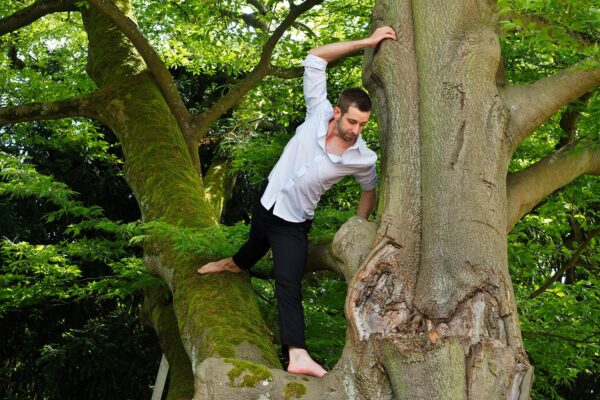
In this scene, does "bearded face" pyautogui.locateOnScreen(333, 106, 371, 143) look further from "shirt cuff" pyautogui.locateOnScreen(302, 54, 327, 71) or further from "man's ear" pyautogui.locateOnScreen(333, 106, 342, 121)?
"shirt cuff" pyautogui.locateOnScreen(302, 54, 327, 71)

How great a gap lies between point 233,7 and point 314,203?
6006 millimetres

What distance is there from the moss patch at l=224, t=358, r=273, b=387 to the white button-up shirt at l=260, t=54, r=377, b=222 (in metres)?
0.85

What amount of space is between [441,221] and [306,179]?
757mm

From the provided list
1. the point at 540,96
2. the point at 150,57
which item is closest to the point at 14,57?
the point at 150,57

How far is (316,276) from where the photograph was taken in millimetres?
7352

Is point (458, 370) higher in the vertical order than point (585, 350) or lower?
higher

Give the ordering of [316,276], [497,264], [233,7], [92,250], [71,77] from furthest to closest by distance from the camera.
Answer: [71,77]
[233,7]
[92,250]
[316,276]
[497,264]

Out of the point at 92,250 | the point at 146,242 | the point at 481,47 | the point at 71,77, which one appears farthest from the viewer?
the point at 71,77

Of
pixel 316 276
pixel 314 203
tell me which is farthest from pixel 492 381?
pixel 316 276

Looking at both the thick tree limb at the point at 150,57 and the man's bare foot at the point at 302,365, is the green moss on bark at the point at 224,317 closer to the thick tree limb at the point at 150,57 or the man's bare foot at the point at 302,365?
the man's bare foot at the point at 302,365

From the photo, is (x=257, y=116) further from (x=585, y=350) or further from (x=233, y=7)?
(x=585, y=350)

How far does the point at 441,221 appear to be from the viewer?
13.4 feet

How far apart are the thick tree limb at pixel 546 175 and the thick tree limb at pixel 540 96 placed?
1.07ft

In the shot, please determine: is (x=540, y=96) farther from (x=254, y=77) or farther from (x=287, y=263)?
(x=254, y=77)
